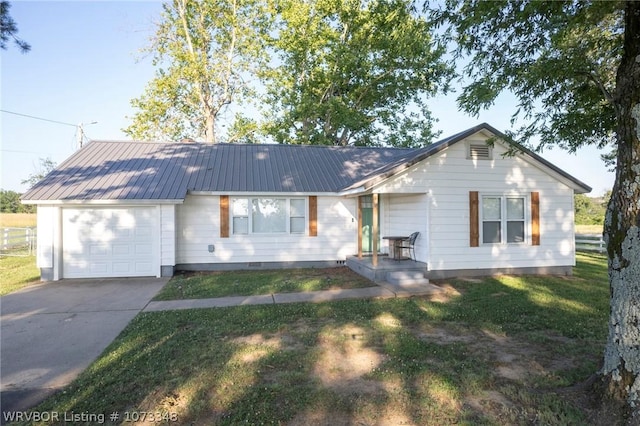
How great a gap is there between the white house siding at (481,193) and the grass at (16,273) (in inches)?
392

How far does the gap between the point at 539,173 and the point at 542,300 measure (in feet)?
15.6

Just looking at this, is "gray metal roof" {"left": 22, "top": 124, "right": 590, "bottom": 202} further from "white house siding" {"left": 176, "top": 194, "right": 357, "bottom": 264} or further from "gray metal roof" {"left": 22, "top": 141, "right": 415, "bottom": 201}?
"white house siding" {"left": 176, "top": 194, "right": 357, "bottom": 264}

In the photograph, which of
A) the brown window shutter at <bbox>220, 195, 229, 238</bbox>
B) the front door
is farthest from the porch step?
the brown window shutter at <bbox>220, 195, 229, 238</bbox>

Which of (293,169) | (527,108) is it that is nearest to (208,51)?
(293,169)

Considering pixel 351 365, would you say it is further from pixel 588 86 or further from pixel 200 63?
pixel 200 63

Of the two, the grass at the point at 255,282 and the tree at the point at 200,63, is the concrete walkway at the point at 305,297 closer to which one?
the grass at the point at 255,282

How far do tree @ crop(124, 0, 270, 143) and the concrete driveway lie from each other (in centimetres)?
1685

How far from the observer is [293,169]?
1378 cm

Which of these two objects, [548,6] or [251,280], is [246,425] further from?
[251,280]

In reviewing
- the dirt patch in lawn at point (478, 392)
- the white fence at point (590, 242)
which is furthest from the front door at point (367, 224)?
the white fence at point (590, 242)

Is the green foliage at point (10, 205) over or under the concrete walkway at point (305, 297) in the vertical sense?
over

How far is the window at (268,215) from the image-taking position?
12.2m

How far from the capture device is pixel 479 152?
34.6 ft

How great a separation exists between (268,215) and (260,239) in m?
0.85
